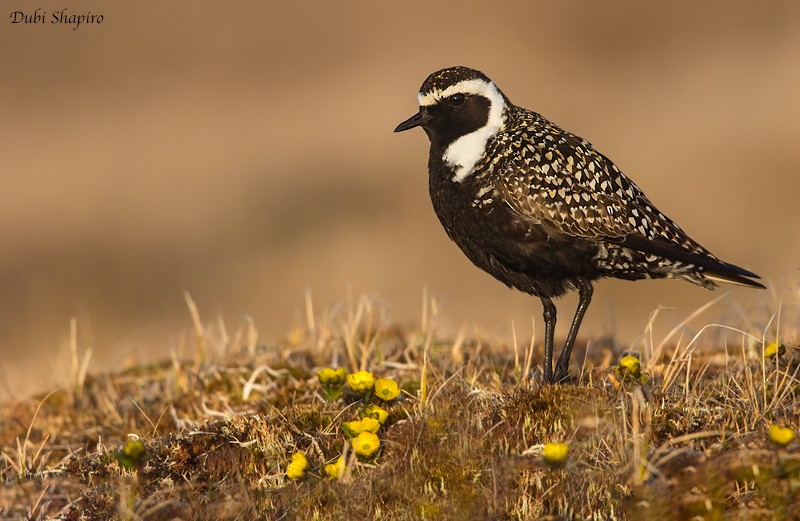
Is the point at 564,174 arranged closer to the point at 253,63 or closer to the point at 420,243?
the point at 420,243

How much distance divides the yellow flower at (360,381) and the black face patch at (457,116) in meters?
1.78

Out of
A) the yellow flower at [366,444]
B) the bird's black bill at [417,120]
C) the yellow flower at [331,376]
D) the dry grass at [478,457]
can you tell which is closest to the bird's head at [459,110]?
the bird's black bill at [417,120]

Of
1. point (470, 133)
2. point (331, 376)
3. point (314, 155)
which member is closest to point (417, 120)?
point (470, 133)

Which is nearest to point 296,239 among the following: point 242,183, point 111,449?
point 242,183

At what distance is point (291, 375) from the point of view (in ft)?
22.1

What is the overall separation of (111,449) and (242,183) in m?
13.5

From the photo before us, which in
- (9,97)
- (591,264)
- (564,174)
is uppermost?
(9,97)

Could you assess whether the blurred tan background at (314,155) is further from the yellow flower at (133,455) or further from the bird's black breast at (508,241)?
the yellow flower at (133,455)

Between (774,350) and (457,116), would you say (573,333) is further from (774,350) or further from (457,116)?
(457,116)

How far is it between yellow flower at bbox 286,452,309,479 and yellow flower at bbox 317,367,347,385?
27.4 inches

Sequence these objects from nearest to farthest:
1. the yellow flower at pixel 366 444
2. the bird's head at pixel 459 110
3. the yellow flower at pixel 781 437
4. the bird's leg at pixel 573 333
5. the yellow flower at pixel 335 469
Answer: the yellow flower at pixel 781 437 → the yellow flower at pixel 335 469 → the yellow flower at pixel 366 444 → the bird's leg at pixel 573 333 → the bird's head at pixel 459 110

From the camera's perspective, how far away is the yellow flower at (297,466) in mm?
4367

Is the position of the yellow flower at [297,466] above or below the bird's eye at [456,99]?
below

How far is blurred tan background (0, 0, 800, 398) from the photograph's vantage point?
532 inches
